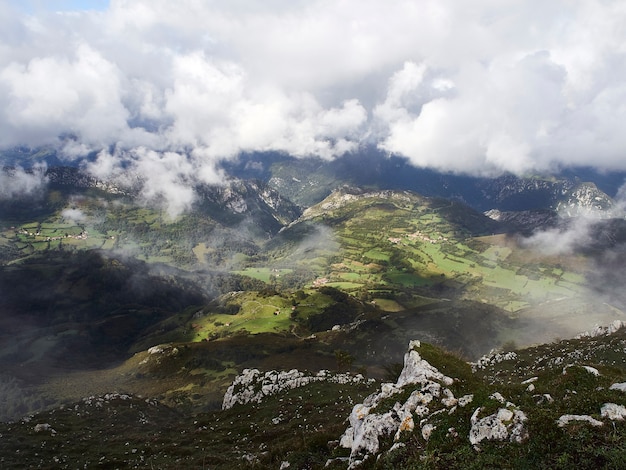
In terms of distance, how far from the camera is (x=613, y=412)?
18.4 metres

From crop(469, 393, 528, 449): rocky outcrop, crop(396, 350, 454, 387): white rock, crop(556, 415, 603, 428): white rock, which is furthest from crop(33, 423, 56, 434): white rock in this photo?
crop(556, 415, 603, 428): white rock

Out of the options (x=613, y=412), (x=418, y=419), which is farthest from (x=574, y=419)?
(x=418, y=419)

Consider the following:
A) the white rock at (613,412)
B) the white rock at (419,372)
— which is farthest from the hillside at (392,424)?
the white rock at (419,372)

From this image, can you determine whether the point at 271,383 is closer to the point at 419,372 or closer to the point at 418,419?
the point at 419,372

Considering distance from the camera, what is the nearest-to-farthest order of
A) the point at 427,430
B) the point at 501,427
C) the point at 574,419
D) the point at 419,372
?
1. the point at 574,419
2. the point at 501,427
3. the point at 427,430
4. the point at 419,372

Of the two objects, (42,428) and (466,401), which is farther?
(42,428)

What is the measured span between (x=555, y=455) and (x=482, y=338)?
559ft

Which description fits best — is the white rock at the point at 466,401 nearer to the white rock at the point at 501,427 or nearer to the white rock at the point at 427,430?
the white rock at the point at 427,430

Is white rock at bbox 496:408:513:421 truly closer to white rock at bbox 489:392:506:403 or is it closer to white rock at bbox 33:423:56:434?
white rock at bbox 489:392:506:403

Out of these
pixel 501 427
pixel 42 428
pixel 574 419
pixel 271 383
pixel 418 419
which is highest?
pixel 574 419

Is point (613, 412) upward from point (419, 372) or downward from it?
upward

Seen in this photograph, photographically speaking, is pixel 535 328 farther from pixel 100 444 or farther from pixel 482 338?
pixel 100 444

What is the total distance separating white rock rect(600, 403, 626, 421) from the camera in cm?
1806

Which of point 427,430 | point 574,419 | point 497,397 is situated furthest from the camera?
point 497,397
